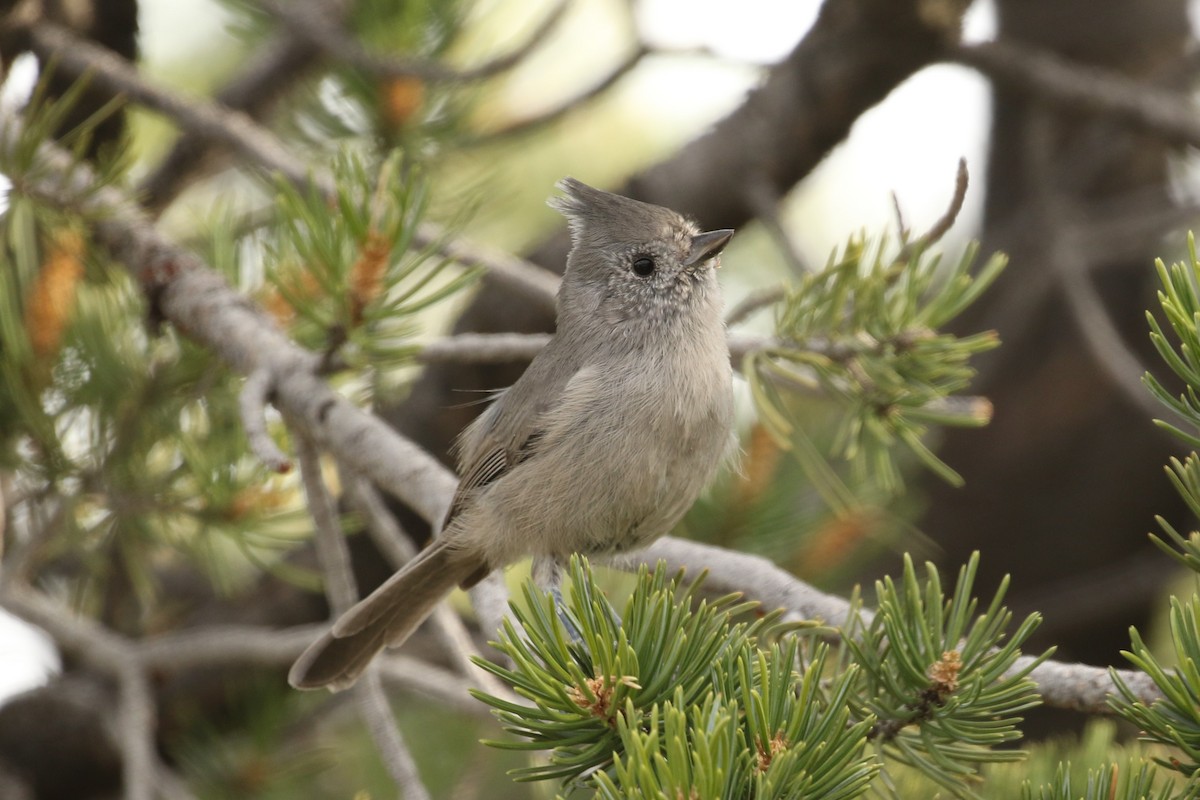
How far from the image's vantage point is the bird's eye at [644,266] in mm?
2947

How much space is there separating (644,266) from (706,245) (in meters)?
0.17

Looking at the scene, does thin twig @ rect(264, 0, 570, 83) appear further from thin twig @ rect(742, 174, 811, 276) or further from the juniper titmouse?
thin twig @ rect(742, 174, 811, 276)

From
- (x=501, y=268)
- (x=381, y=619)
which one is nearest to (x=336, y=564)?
(x=381, y=619)

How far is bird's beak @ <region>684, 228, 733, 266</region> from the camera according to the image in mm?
2830

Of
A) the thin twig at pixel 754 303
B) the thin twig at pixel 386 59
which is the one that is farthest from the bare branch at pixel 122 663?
the thin twig at pixel 754 303

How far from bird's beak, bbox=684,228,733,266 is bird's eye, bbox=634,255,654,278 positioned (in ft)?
0.31

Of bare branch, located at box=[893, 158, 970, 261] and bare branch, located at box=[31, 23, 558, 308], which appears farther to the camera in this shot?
bare branch, located at box=[31, 23, 558, 308]

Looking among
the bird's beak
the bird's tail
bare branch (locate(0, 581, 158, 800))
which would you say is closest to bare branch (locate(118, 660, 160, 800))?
bare branch (locate(0, 581, 158, 800))

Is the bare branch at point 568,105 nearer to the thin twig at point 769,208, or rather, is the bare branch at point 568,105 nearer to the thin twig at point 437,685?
the thin twig at point 769,208

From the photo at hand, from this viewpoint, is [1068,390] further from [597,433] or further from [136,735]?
[136,735]

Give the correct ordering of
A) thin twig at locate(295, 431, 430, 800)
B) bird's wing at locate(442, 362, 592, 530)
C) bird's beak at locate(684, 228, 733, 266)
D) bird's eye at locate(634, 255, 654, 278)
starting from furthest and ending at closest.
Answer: bird's eye at locate(634, 255, 654, 278) → bird's beak at locate(684, 228, 733, 266) → bird's wing at locate(442, 362, 592, 530) → thin twig at locate(295, 431, 430, 800)

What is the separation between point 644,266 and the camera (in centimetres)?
296

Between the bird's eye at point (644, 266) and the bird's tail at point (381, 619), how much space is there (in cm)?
85

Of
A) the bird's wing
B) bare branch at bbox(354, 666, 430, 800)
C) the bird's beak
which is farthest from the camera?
the bird's beak
